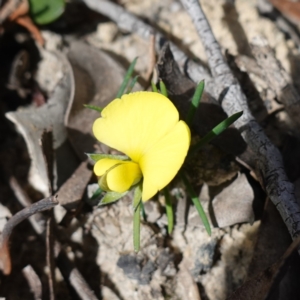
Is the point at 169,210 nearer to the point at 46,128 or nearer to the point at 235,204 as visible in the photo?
the point at 235,204

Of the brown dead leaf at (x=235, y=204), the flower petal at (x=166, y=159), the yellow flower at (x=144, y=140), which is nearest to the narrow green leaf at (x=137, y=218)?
the yellow flower at (x=144, y=140)

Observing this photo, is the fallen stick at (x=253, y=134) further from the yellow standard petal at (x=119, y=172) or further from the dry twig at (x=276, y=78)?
the yellow standard petal at (x=119, y=172)

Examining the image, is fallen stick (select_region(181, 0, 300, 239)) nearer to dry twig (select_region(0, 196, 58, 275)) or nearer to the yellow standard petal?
the yellow standard petal

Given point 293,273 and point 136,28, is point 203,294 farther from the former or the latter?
point 136,28

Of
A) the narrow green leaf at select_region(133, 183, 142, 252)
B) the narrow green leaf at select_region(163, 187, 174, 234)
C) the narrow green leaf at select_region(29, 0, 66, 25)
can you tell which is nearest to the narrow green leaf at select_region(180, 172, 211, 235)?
the narrow green leaf at select_region(163, 187, 174, 234)

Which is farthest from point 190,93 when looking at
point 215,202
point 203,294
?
point 203,294
